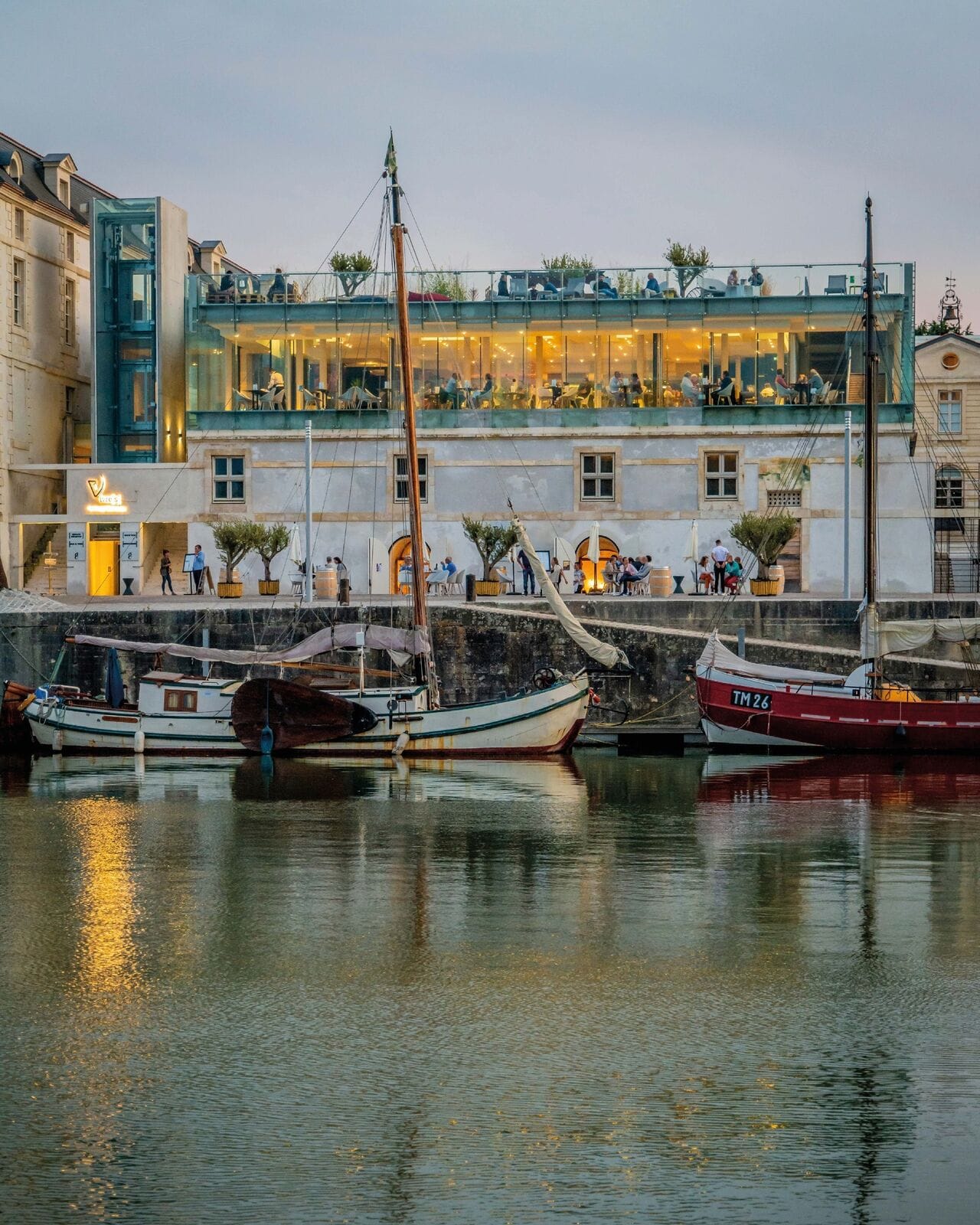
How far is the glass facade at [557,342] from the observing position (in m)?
63.1

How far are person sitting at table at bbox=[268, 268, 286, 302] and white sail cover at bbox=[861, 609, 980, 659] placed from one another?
28.4 meters

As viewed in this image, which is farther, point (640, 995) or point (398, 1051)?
point (640, 995)

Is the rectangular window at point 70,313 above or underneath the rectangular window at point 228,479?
above

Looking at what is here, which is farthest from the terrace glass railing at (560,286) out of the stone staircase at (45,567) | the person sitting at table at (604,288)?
the stone staircase at (45,567)

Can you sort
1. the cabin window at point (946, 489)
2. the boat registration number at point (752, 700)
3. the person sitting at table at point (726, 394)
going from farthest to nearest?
the cabin window at point (946, 489), the person sitting at table at point (726, 394), the boat registration number at point (752, 700)

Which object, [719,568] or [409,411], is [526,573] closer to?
[719,568]

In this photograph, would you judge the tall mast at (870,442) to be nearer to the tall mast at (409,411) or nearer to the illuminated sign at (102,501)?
the tall mast at (409,411)

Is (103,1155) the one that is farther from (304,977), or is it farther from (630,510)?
(630,510)

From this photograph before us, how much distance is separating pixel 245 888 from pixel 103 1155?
1133 centimetres

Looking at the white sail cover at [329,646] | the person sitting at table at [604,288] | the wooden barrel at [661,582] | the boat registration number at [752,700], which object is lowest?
the boat registration number at [752,700]

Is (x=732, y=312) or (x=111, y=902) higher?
(x=732, y=312)

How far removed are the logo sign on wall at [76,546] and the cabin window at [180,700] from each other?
835 inches

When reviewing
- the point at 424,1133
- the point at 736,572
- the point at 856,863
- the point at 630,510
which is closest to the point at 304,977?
the point at 424,1133

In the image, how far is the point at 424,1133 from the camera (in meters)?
13.0
